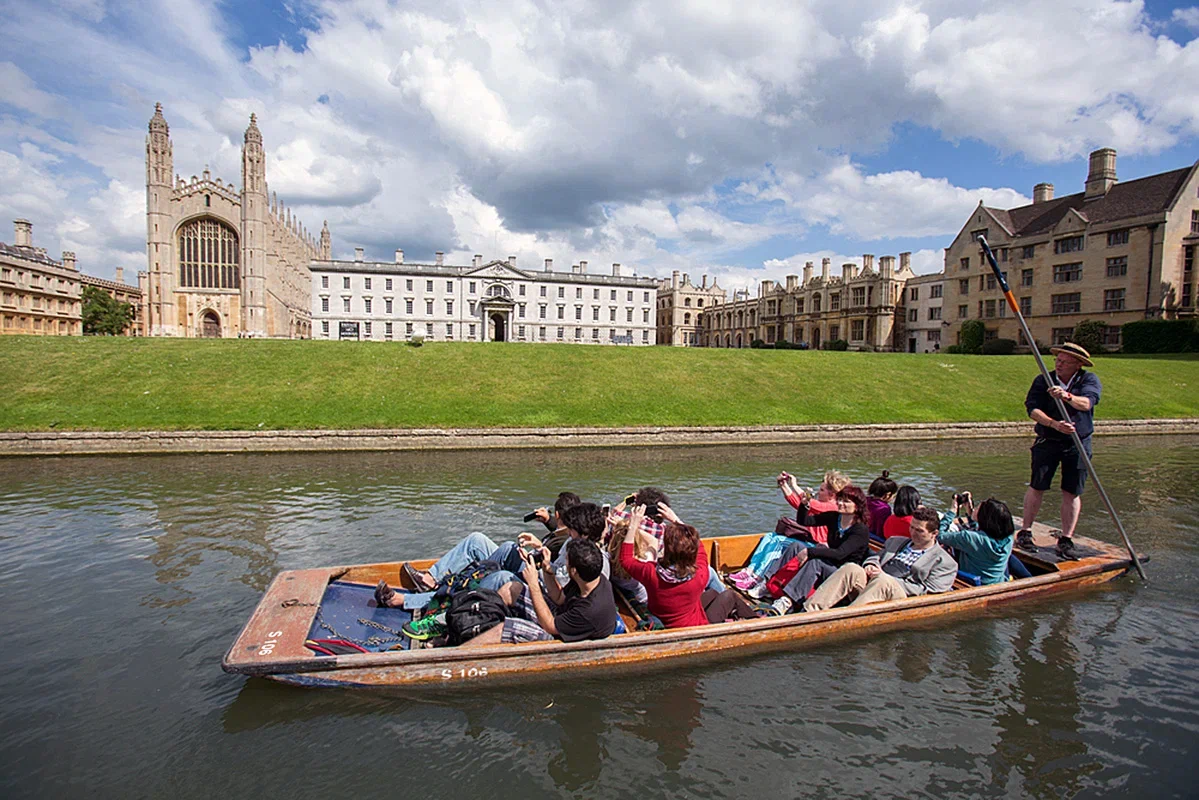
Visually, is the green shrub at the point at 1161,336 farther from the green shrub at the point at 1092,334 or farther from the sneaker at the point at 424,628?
the sneaker at the point at 424,628

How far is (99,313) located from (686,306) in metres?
83.9

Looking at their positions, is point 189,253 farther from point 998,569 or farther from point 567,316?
point 998,569

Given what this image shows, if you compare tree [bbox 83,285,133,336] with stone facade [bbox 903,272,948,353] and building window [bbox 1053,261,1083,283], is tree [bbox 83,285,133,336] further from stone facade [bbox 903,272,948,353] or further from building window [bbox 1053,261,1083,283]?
building window [bbox 1053,261,1083,283]

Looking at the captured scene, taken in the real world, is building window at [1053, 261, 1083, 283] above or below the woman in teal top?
above

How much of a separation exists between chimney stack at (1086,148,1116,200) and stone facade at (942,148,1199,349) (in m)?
0.08

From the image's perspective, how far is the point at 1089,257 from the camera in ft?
155

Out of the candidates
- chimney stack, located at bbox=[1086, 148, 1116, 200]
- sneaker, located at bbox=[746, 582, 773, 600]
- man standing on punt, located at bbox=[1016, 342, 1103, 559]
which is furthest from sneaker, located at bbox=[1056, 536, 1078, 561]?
chimney stack, located at bbox=[1086, 148, 1116, 200]

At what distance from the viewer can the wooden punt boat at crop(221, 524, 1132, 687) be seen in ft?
17.6

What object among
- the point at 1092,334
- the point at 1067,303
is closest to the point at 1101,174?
the point at 1067,303

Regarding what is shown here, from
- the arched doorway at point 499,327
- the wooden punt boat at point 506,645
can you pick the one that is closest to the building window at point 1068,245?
the wooden punt boat at point 506,645

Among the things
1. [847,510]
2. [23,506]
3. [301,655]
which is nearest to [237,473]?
[23,506]

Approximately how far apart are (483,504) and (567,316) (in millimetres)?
75209

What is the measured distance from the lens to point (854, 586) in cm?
688

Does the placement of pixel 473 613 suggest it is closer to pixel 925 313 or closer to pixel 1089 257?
pixel 1089 257
